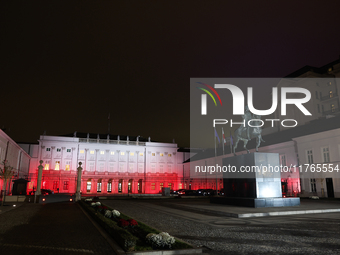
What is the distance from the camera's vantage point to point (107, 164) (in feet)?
253

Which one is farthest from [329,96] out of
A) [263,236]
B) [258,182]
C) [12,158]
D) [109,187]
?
[12,158]

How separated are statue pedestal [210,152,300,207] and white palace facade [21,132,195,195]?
5406 cm

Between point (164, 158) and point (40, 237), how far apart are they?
242 feet

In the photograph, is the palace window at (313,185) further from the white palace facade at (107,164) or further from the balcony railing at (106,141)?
the balcony railing at (106,141)

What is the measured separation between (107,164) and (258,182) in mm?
63777

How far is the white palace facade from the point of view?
71125 mm

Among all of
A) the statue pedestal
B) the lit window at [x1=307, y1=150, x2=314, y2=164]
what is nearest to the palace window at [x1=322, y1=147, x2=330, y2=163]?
the lit window at [x1=307, y1=150, x2=314, y2=164]

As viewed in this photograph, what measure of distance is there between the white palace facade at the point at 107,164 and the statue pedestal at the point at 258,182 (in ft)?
177

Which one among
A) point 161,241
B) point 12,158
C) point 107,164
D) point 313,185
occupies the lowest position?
point 161,241

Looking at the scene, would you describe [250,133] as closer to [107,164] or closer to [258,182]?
[258,182]

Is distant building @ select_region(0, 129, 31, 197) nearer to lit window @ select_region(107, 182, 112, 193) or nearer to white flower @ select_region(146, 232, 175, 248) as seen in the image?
lit window @ select_region(107, 182, 112, 193)

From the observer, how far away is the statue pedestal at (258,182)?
Answer: 1806cm

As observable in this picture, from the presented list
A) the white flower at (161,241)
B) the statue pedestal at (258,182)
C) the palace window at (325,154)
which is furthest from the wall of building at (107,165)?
the white flower at (161,241)

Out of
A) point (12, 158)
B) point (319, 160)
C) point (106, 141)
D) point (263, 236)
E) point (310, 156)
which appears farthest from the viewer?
point (106, 141)
